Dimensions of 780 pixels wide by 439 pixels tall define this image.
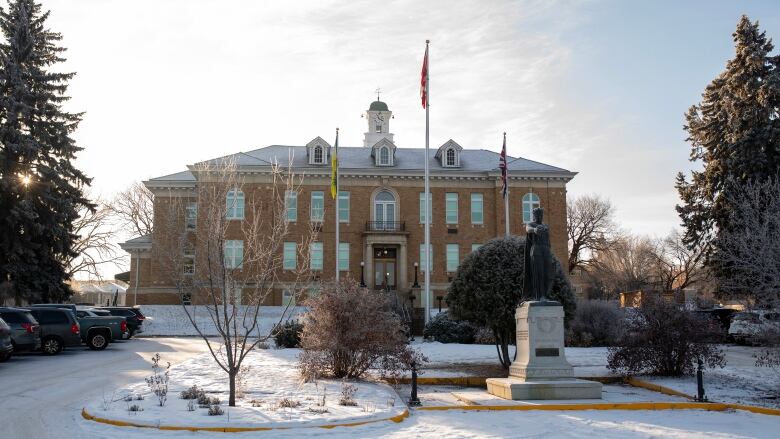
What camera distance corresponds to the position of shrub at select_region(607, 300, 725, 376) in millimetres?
15966

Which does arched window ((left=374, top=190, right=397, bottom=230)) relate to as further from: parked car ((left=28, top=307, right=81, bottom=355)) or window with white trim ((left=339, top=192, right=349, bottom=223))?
parked car ((left=28, top=307, right=81, bottom=355))

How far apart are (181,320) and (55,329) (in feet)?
63.3

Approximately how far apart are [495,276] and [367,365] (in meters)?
4.02

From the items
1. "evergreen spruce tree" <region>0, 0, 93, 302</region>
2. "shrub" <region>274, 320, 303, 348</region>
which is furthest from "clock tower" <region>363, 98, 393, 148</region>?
"shrub" <region>274, 320, 303, 348</region>

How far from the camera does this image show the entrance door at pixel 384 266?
48.6m

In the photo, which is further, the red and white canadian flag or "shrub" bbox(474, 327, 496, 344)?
the red and white canadian flag

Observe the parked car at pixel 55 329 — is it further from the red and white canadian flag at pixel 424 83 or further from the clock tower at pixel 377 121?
the clock tower at pixel 377 121

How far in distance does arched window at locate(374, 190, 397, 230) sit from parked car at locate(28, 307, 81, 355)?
27394mm

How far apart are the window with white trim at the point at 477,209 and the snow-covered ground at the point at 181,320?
48.6 ft

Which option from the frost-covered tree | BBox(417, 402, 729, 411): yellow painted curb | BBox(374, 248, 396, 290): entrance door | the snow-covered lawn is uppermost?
BBox(374, 248, 396, 290): entrance door

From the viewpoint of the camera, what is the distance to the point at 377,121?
202 feet

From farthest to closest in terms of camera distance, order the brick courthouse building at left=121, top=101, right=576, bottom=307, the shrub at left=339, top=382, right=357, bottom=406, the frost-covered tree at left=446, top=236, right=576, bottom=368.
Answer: the brick courthouse building at left=121, top=101, right=576, bottom=307
the frost-covered tree at left=446, top=236, right=576, bottom=368
the shrub at left=339, top=382, right=357, bottom=406

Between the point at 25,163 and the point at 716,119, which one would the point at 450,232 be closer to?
the point at 716,119

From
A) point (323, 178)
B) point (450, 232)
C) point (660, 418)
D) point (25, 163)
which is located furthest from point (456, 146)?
point (660, 418)
